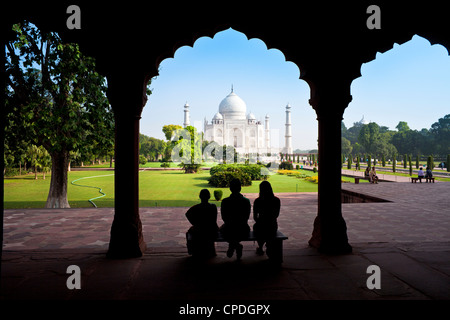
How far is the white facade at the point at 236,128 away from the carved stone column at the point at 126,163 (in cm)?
6549

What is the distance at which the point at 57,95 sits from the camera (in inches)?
347

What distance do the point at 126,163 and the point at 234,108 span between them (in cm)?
6594

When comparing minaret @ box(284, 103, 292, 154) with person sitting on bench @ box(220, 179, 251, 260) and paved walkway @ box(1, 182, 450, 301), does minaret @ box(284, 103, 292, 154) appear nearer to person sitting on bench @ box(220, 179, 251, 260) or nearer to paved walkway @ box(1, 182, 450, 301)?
paved walkway @ box(1, 182, 450, 301)

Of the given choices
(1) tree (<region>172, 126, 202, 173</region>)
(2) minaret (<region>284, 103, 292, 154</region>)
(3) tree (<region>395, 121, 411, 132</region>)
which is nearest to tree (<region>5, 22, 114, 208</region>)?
(1) tree (<region>172, 126, 202, 173</region>)

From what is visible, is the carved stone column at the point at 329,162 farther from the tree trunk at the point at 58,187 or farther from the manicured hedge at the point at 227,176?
the manicured hedge at the point at 227,176

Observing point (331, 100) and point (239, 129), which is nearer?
point (331, 100)

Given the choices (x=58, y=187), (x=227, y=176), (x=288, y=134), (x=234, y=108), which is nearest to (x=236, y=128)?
(x=234, y=108)

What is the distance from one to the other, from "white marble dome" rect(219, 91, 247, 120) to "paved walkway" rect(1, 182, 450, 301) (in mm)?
64054

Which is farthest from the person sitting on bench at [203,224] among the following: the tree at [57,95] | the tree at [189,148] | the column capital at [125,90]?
the tree at [189,148]

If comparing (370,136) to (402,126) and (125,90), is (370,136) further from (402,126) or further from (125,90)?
(125,90)

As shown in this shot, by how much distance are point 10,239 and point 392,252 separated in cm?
565
